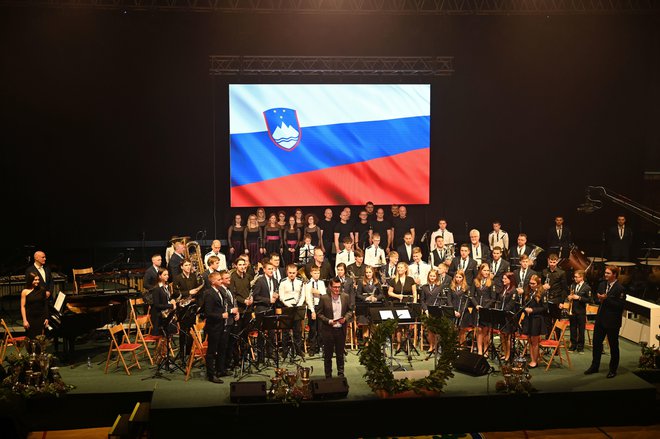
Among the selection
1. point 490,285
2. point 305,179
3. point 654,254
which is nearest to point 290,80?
point 305,179

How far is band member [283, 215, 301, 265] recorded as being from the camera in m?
15.2

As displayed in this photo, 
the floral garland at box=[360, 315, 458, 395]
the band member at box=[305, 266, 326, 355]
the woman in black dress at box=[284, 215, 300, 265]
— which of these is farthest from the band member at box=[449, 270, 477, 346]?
the woman in black dress at box=[284, 215, 300, 265]

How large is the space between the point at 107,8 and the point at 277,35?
3.58 meters

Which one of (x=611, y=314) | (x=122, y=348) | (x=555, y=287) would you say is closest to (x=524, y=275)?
(x=555, y=287)

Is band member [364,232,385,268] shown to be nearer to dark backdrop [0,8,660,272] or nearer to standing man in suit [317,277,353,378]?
dark backdrop [0,8,660,272]

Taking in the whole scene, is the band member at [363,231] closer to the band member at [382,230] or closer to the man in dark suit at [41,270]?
the band member at [382,230]

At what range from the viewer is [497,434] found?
9766 mm

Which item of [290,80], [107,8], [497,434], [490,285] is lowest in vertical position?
[497,434]

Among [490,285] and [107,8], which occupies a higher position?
[107,8]

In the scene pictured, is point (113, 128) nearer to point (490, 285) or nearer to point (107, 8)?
point (107, 8)

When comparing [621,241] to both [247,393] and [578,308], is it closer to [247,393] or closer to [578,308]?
[578,308]

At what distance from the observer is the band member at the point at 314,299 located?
461 inches

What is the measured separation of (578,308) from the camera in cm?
1201

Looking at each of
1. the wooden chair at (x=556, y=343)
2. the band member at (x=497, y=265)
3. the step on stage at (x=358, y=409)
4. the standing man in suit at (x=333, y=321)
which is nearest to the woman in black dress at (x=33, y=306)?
the step on stage at (x=358, y=409)
